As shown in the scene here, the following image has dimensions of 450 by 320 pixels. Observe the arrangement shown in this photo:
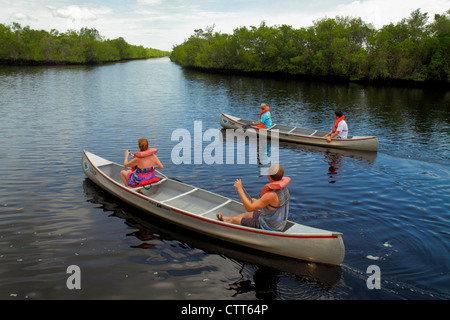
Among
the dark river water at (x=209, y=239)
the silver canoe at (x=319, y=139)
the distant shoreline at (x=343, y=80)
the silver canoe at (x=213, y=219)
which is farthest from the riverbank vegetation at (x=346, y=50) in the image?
the silver canoe at (x=213, y=219)

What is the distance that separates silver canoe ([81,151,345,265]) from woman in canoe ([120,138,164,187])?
0.32 metres

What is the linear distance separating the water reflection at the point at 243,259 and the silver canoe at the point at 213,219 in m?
0.20

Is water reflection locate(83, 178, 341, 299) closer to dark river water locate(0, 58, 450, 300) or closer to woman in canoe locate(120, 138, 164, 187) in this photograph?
dark river water locate(0, 58, 450, 300)

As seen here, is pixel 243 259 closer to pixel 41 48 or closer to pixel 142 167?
Result: pixel 142 167

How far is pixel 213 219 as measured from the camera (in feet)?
28.2

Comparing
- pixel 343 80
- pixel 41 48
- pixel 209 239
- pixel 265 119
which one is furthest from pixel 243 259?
pixel 41 48

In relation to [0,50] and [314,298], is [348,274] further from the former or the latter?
[0,50]

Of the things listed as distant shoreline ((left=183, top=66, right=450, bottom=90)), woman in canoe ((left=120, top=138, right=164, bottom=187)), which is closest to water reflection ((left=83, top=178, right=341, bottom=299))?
woman in canoe ((left=120, top=138, right=164, bottom=187))

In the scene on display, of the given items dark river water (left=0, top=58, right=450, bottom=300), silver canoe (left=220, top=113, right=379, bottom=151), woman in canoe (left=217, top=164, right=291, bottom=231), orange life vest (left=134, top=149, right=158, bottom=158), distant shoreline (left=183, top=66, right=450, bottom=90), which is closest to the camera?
dark river water (left=0, top=58, right=450, bottom=300)

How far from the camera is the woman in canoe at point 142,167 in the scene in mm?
10391

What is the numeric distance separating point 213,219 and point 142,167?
354 cm

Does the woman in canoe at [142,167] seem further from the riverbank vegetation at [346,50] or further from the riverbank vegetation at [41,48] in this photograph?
the riverbank vegetation at [41,48]

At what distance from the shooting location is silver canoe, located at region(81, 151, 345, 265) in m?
7.41

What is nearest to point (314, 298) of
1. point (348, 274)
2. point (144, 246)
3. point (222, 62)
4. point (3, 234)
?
point (348, 274)
